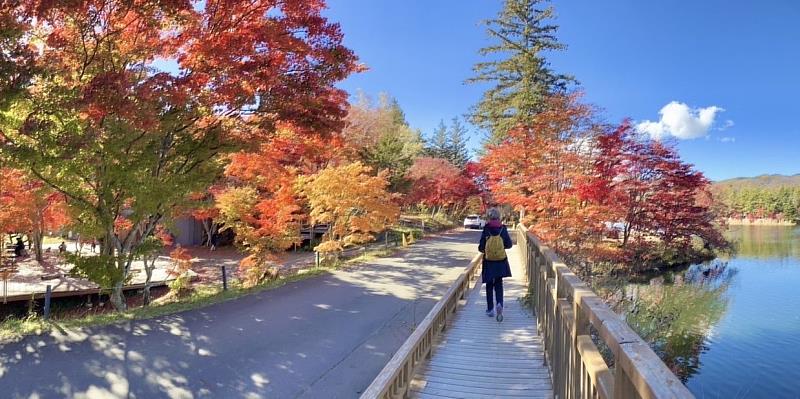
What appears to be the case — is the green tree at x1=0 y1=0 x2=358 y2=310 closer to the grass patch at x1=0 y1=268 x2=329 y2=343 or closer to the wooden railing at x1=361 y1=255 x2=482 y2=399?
the grass patch at x1=0 y1=268 x2=329 y2=343

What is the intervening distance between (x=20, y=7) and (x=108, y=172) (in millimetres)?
2524

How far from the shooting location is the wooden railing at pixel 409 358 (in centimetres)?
311

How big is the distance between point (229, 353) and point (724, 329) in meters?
9.29

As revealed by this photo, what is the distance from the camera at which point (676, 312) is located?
942 cm

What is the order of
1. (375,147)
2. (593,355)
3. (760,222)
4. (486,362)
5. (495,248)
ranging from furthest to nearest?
1. (760,222)
2. (375,147)
3. (495,248)
4. (486,362)
5. (593,355)

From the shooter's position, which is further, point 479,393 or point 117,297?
point 117,297

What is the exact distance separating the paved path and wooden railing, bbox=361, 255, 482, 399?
92 cm

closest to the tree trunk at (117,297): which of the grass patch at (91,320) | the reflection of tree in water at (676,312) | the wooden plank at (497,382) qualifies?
the grass patch at (91,320)

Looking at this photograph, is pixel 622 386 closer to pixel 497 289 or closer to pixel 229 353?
pixel 497 289

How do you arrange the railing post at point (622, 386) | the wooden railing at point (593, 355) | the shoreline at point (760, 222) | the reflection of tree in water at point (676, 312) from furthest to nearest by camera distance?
the shoreline at point (760, 222) < the reflection of tree in water at point (676, 312) < the railing post at point (622, 386) < the wooden railing at point (593, 355)

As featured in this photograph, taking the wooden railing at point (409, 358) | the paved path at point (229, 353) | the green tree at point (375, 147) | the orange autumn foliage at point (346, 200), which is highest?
the green tree at point (375, 147)

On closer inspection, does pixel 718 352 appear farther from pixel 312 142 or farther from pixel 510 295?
pixel 312 142

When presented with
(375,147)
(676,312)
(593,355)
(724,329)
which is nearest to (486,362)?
(593,355)

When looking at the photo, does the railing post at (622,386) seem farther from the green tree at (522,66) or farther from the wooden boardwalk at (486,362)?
the green tree at (522,66)
